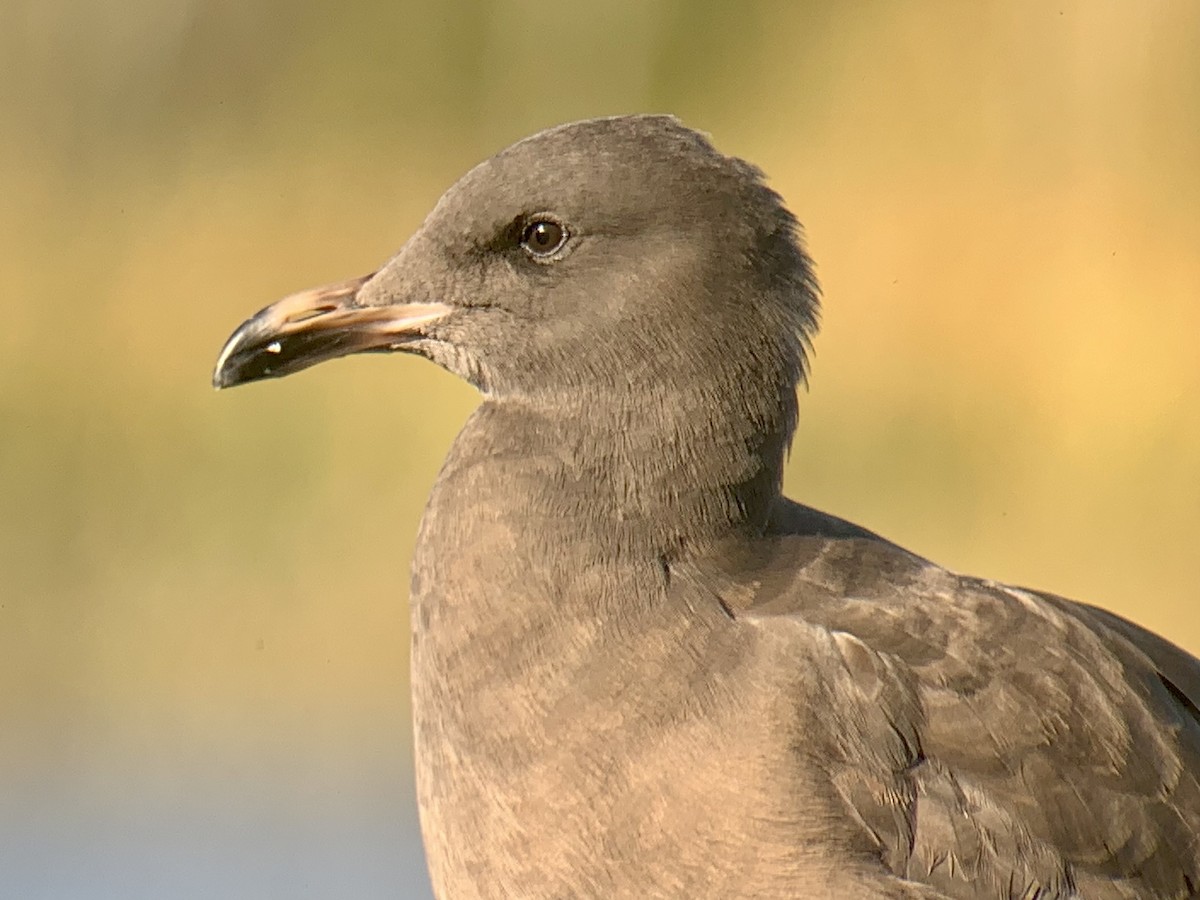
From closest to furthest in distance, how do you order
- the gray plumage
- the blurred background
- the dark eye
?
the gray plumage < the dark eye < the blurred background

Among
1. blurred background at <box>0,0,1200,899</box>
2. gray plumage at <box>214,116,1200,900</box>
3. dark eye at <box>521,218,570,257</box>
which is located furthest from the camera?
blurred background at <box>0,0,1200,899</box>

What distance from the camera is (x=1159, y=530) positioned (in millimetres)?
8109

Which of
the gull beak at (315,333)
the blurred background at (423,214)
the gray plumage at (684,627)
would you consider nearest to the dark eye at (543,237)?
the gray plumage at (684,627)

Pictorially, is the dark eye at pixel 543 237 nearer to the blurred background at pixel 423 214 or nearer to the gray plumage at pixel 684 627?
the gray plumage at pixel 684 627

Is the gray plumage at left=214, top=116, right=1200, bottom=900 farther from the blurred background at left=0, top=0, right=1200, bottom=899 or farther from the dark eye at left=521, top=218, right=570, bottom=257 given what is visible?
the blurred background at left=0, top=0, right=1200, bottom=899

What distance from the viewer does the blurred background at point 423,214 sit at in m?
7.82

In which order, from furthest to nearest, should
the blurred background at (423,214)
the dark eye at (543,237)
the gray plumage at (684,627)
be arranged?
1. the blurred background at (423,214)
2. the dark eye at (543,237)
3. the gray plumage at (684,627)

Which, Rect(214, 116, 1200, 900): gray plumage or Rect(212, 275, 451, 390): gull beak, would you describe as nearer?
Rect(214, 116, 1200, 900): gray plumage

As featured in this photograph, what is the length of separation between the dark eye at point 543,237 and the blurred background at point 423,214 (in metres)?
4.07

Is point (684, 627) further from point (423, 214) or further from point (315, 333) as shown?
point (423, 214)

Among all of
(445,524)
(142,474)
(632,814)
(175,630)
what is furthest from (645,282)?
(142,474)

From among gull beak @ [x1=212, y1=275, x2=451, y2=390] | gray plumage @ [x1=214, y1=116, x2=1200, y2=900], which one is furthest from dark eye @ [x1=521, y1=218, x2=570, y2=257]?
gull beak @ [x1=212, y1=275, x2=451, y2=390]

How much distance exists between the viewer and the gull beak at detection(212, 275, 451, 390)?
3605mm

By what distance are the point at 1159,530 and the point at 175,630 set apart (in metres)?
3.96
